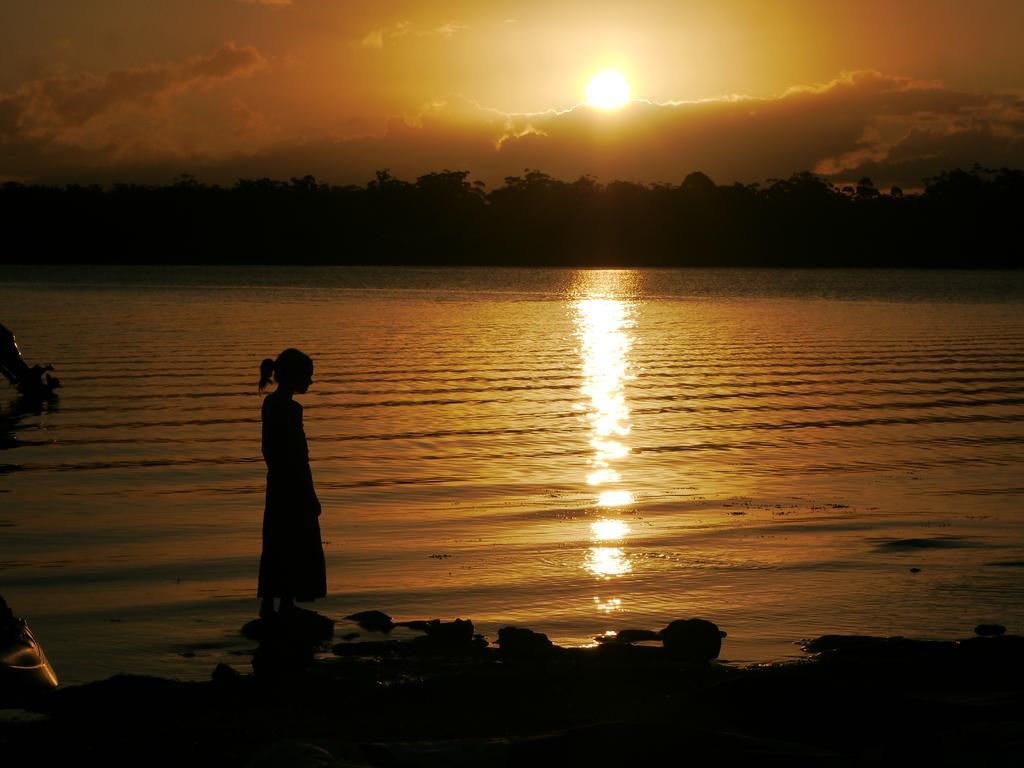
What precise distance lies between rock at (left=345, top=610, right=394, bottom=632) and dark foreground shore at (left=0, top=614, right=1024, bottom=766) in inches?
12.7

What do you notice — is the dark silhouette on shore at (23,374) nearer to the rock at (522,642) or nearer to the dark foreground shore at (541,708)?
the dark foreground shore at (541,708)

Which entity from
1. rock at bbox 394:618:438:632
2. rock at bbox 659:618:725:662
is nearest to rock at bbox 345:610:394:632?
rock at bbox 394:618:438:632

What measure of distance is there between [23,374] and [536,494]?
1562 cm

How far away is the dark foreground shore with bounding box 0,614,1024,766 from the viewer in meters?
6.43

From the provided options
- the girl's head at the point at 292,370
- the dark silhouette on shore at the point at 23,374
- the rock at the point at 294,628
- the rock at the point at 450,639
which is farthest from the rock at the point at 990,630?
the dark silhouette on shore at the point at 23,374

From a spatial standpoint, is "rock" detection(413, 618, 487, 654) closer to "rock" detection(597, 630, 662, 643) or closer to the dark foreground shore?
the dark foreground shore

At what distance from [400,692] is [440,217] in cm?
19325

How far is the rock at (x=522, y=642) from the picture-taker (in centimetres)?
893

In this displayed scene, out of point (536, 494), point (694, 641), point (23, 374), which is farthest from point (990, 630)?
point (23, 374)

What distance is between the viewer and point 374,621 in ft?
32.4

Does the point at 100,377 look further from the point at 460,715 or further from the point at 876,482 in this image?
the point at 460,715

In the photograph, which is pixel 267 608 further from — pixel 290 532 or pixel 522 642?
pixel 522 642

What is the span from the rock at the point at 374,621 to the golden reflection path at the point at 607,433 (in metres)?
1.83

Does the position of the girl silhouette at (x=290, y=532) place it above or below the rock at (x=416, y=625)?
above
